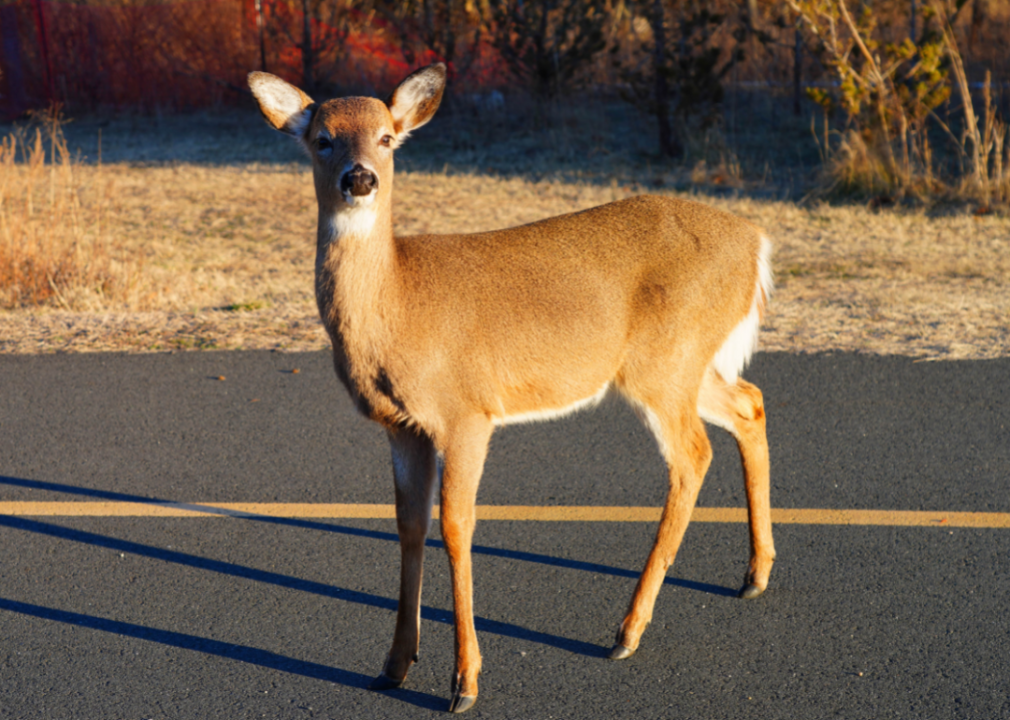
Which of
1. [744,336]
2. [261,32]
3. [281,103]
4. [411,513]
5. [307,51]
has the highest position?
[261,32]

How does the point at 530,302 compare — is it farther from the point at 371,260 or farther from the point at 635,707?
the point at 635,707

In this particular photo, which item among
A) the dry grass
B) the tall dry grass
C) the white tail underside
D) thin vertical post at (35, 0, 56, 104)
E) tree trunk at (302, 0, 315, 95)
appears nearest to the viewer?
the white tail underside

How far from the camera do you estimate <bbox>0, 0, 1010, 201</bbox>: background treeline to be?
474 inches

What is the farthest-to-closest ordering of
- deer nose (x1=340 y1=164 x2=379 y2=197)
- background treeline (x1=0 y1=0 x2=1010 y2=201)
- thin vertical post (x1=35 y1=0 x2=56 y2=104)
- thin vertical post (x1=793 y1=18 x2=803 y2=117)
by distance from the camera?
thin vertical post (x1=35 y1=0 x2=56 y2=104) → thin vertical post (x1=793 y1=18 x2=803 y2=117) → background treeline (x1=0 y1=0 x2=1010 y2=201) → deer nose (x1=340 y1=164 x2=379 y2=197)

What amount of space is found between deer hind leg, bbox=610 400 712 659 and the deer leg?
0.78m

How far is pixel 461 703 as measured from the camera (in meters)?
3.24

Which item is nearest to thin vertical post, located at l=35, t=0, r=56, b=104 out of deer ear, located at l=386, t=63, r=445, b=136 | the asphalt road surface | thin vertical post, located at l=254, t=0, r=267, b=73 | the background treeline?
the background treeline

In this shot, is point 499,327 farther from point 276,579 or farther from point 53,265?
point 53,265

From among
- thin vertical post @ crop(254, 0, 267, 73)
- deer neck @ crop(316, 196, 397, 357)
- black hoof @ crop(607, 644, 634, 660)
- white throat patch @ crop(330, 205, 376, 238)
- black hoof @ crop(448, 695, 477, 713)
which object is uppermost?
thin vertical post @ crop(254, 0, 267, 73)

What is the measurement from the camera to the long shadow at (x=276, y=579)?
145 inches

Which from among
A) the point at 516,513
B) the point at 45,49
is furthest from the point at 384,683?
the point at 45,49

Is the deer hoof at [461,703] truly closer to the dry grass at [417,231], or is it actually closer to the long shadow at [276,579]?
the long shadow at [276,579]

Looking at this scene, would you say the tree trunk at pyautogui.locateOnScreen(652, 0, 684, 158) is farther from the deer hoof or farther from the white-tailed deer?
the deer hoof

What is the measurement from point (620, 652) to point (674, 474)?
68 cm
